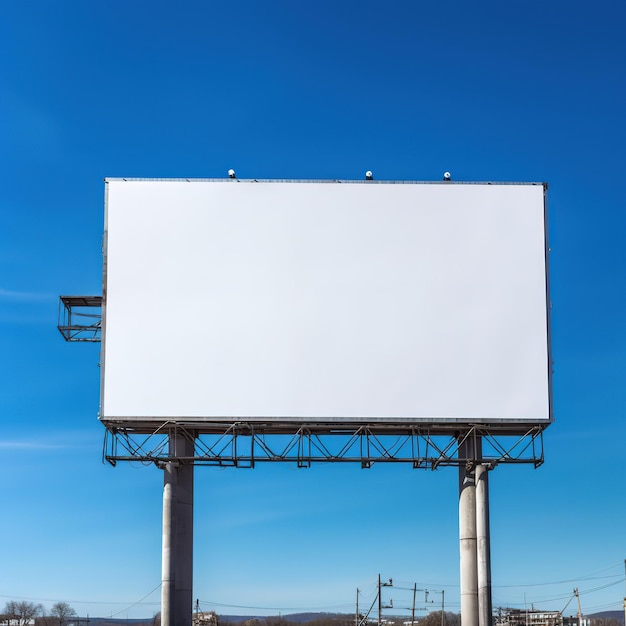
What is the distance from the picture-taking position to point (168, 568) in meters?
32.2

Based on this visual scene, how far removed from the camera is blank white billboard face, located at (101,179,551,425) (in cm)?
3300

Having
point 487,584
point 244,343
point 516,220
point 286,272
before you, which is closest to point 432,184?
point 516,220

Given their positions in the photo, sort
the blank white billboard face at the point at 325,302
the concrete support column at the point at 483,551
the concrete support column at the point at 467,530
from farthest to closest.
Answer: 1. the concrete support column at the point at 467,530
2. the blank white billboard face at the point at 325,302
3. the concrete support column at the point at 483,551

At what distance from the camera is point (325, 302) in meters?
33.6

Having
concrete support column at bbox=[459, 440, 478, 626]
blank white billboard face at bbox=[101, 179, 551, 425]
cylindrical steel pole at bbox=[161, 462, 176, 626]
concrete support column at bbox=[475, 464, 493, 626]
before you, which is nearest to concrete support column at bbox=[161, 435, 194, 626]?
cylindrical steel pole at bbox=[161, 462, 176, 626]

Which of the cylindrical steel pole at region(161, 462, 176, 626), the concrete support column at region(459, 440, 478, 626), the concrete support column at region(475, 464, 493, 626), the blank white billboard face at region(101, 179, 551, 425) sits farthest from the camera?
the concrete support column at region(459, 440, 478, 626)

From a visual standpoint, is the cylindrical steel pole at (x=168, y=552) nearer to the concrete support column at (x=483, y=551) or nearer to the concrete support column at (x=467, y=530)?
the concrete support column at (x=467, y=530)

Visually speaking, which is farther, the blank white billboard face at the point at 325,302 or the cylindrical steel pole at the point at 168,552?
the blank white billboard face at the point at 325,302

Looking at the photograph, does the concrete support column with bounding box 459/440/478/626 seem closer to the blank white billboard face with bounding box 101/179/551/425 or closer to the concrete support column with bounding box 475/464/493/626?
the concrete support column with bounding box 475/464/493/626

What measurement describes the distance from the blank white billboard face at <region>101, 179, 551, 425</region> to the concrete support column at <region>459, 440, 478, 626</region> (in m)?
1.57

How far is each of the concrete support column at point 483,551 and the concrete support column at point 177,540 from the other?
8.82m

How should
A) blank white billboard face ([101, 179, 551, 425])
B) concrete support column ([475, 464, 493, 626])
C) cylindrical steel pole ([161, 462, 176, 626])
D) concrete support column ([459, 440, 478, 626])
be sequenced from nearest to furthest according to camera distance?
1. cylindrical steel pole ([161, 462, 176, 626])
2. concrete support column ([475, 464, 493, 626])
3. blank white billboard face ([101, 179, 551, 425])
4. concrete support column ([459, 440, 478, 626])

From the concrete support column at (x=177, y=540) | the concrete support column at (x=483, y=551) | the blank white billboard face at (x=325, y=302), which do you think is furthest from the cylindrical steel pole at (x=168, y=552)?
the concrete support column at (x=483, y=551)

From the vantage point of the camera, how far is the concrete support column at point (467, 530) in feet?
109
